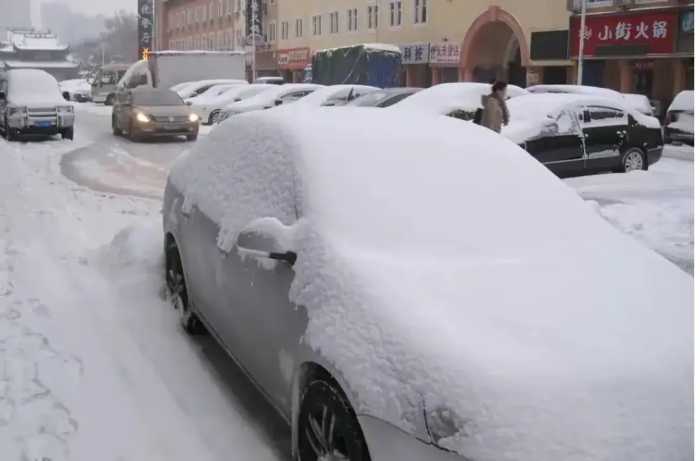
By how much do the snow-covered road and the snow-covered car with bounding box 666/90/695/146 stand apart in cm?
918

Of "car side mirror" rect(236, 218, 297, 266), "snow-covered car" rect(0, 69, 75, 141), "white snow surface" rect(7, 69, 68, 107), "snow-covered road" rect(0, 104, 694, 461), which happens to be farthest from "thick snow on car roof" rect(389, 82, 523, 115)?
"car side mirror" rect(236, 218, 297, 266)

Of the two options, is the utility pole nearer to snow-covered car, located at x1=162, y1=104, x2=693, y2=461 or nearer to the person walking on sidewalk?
the person walking on sidewalk

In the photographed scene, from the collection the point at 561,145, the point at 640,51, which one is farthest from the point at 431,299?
the point at 640,51

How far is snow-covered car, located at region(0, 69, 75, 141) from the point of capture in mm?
20141

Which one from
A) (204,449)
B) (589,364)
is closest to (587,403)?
(589,364)

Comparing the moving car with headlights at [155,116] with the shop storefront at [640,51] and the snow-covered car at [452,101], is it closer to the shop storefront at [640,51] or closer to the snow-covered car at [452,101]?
the snow-covered car at [452,101]

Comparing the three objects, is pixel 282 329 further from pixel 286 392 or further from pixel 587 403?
pixel 587 403

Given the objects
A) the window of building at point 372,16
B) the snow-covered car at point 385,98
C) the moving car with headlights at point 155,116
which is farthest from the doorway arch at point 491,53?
the moving car with headlights at point 155,116

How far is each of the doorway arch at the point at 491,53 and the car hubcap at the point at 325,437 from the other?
31.8 m

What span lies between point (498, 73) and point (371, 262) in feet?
111

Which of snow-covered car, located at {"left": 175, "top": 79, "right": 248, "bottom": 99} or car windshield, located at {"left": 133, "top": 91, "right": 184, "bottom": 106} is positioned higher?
snow-covered car, located at {"left": 175, "top": 79, "right": 248, "bottom": 99}

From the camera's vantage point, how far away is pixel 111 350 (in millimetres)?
5379

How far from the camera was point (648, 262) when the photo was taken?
3.97m

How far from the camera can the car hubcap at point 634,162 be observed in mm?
14234
